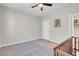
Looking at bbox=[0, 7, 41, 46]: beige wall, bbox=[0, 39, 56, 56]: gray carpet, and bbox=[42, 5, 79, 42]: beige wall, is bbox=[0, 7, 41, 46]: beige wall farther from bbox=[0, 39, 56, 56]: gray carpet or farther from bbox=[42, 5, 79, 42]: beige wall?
bbox=[0, 39, 56, 56]: gray carpet

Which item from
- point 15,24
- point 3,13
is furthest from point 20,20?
point 3,13

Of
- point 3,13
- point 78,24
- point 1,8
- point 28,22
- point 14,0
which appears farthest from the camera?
point 28,22

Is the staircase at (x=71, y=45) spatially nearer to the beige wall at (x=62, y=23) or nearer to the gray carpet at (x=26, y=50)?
the beige wall at (x=62, y=23)

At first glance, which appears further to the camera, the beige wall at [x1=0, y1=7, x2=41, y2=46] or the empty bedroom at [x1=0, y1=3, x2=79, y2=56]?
the beige wall at [x1=0, y1=7, x2=41, y2=46]

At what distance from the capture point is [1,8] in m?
2.59

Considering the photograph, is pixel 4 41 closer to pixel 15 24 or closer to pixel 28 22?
pixel 15 24

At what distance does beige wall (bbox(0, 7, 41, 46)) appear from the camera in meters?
2.85

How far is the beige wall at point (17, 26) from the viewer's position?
2854 mm

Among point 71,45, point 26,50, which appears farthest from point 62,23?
point 26,50

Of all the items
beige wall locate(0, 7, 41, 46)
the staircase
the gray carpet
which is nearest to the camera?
the staircase

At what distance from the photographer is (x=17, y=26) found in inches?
127

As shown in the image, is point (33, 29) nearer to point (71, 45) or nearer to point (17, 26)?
point (17, 26)

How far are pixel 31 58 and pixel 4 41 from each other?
271cm

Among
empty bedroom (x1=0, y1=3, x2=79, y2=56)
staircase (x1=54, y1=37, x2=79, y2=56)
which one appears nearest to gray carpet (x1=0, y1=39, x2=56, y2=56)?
empty bedroom (x1=0, y1=3, x2=79, y2=56)
